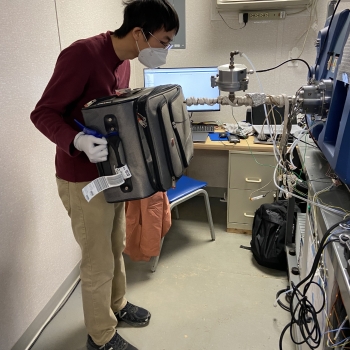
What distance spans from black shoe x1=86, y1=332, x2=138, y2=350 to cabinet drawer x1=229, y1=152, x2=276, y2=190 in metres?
1.23

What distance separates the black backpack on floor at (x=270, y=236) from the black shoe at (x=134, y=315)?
→ 30.6 inches

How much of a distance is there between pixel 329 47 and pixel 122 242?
114 cm

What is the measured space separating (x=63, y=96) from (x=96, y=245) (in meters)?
0.58

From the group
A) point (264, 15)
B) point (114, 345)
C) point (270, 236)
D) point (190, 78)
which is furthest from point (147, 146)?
point (264, 15)

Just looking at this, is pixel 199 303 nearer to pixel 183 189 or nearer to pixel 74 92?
pixel 183 189

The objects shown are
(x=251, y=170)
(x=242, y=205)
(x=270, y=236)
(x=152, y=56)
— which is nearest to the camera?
(x=152, y=56)

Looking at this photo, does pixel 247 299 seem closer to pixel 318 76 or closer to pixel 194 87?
pixel 318 76

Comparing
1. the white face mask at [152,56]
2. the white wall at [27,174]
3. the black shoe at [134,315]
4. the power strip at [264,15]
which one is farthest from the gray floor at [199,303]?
the power strip at [264,15]

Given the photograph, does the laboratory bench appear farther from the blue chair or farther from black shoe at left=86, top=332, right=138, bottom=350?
black shoe at left=86, top=332, right=138, bottom=350

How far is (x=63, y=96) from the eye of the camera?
1.05 metres

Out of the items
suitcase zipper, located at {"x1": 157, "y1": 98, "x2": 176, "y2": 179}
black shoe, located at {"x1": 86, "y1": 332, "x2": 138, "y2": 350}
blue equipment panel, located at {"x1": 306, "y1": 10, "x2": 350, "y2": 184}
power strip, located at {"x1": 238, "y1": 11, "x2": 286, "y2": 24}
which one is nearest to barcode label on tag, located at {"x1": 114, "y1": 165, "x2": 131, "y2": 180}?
suitcase zipper, located at {"x1": 157, "y1": 98, "x2": 176, "y2": 179}

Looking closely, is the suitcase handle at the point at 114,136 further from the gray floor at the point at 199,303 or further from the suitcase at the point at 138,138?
the gray floor at the point at 199,303

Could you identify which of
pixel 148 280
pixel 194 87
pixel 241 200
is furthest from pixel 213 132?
pixel 148 280

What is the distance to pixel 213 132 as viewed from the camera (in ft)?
7.88
